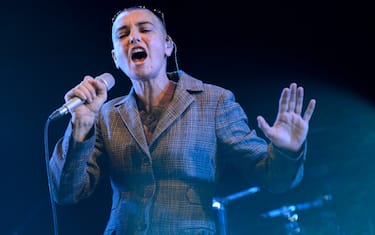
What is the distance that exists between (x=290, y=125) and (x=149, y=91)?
666mm

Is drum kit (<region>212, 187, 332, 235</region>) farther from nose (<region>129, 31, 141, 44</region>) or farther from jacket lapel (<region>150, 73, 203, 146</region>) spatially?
nose (<region>129, 31, 141, 44</region>)

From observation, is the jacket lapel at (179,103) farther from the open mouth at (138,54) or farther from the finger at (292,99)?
the finger at (292,99)

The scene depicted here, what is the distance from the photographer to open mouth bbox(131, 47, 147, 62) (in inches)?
83.1

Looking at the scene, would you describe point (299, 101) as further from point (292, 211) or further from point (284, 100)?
point (292, 211)

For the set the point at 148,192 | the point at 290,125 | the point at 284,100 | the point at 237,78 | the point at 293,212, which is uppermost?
the point at 237,78

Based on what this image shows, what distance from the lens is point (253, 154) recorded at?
1.92m

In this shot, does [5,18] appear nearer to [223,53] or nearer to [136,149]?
[223,53]

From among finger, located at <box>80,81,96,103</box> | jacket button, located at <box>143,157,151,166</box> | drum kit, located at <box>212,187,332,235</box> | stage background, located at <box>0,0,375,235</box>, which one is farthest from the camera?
drum kit, located at <box>212,187,332,235</box>

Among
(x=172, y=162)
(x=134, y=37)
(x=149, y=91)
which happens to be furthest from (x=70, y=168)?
(x=134, y=37)

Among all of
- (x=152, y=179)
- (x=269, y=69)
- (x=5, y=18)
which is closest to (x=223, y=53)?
(x=269, y=69)

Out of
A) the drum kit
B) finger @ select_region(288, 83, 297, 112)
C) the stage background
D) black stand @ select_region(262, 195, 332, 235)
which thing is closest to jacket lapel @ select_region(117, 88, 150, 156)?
finger @ select_region(288, 83, 297, 112)

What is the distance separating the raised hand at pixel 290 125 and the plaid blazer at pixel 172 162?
47 mm

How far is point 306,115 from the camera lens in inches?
73.4

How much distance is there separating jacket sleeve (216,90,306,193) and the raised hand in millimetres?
40
